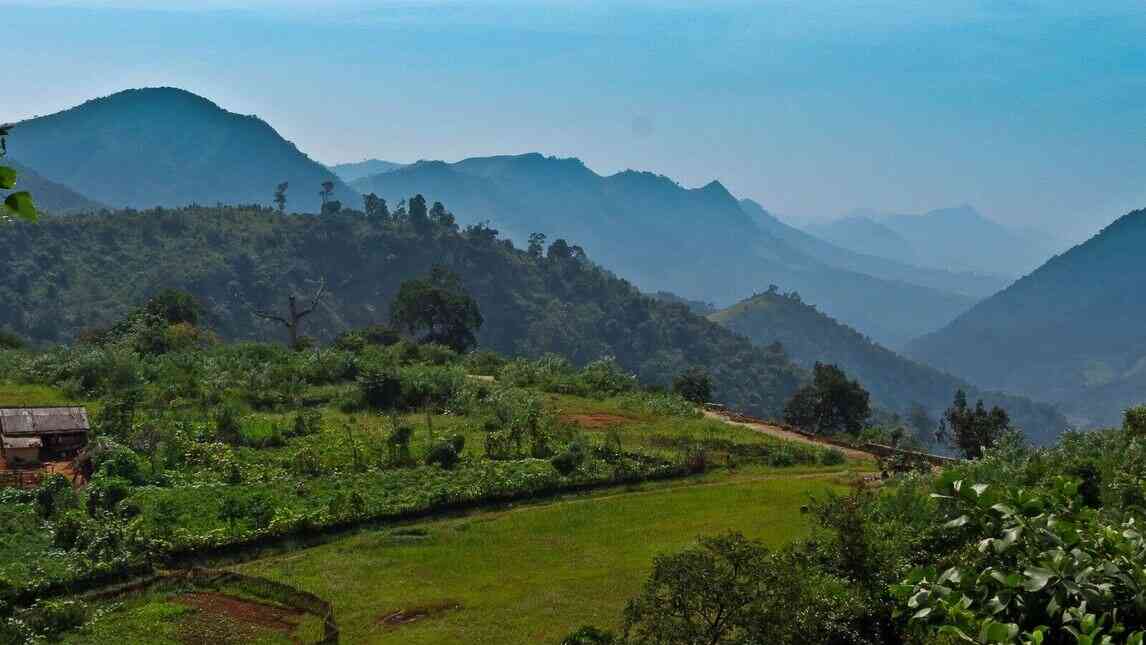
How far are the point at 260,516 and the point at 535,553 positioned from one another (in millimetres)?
6547

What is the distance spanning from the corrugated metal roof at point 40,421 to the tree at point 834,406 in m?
30.6

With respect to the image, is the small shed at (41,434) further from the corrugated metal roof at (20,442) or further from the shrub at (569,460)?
the shrub at (569,460)

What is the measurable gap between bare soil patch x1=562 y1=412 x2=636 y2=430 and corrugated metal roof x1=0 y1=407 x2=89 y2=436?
15.7 m

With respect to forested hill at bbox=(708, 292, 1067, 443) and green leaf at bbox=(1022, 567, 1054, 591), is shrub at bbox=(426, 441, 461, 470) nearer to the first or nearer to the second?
green leaf at bbox=(1022, 567, 1054, 591)

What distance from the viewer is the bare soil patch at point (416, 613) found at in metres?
17.8

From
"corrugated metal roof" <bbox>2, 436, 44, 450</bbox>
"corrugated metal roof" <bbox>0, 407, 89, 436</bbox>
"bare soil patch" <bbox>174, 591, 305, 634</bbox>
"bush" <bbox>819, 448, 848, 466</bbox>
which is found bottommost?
"bare soil patch" <bbox>174, 591, 305, 634</bbox>

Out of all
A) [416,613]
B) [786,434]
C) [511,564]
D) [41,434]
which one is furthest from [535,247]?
[416,613]

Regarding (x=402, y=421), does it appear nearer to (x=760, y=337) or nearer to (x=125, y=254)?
(x=125, y=254)

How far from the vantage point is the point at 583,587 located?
64.3 feet

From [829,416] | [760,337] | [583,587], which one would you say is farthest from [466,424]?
[760,337]

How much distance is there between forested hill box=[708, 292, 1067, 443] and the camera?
174875mm

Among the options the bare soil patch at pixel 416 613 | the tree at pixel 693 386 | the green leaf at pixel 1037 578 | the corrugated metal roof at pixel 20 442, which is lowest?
the bare soil patch at pixel 416 613

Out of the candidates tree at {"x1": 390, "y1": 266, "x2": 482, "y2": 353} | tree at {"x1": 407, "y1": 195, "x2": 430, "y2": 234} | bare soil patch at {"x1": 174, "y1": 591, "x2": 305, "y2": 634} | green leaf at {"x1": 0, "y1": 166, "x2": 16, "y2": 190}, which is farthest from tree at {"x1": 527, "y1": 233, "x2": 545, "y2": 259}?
green leaf at {"x1": 0, "y1": 166, "x2": 16, "y2": 190}

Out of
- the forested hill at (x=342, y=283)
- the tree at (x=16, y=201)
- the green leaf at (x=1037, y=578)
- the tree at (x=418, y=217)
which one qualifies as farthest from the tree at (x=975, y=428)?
the tree at (x=418, y=217)
